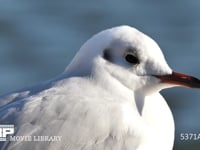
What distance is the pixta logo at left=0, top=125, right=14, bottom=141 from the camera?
11.7 feet

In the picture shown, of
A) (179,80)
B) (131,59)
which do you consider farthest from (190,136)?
(131,59)

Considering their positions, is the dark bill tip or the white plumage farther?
the dark bill tip

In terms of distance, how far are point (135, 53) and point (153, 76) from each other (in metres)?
0.13

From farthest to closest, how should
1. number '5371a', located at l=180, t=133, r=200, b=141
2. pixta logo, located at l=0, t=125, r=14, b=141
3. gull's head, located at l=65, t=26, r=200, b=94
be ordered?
number '5371a', located at l=180, t=133, r=200, b=141
gull's head, located at l=65, t=26, r=200, b=94
pixta logo, located at l=0, t=125, r=14, b=141

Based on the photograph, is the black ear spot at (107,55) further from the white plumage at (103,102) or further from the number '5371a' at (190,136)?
the number '5371a' at (190,136)

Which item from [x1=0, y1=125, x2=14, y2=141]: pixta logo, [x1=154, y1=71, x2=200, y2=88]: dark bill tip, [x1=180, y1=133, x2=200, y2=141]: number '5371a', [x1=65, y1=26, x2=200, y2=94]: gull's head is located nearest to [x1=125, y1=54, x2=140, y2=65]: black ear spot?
[x1=65, y1=26, x2=200, y2=94]: gull's head

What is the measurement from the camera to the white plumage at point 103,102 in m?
3.62

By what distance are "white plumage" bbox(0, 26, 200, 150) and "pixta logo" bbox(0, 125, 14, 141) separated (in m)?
0.02

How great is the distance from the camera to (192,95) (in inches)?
269

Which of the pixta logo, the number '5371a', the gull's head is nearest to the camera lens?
the pixta logo

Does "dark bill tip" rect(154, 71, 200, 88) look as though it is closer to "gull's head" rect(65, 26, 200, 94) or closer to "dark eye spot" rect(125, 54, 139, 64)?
"gull's head" rect(65, 26, 200, 94)

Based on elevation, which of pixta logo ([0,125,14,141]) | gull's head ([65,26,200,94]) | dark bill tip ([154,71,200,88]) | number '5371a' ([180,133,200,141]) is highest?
gull's head ([65,26,200,94])

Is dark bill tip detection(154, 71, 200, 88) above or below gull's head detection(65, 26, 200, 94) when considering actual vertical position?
below

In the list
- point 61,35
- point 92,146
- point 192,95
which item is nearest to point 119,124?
point 92,146
